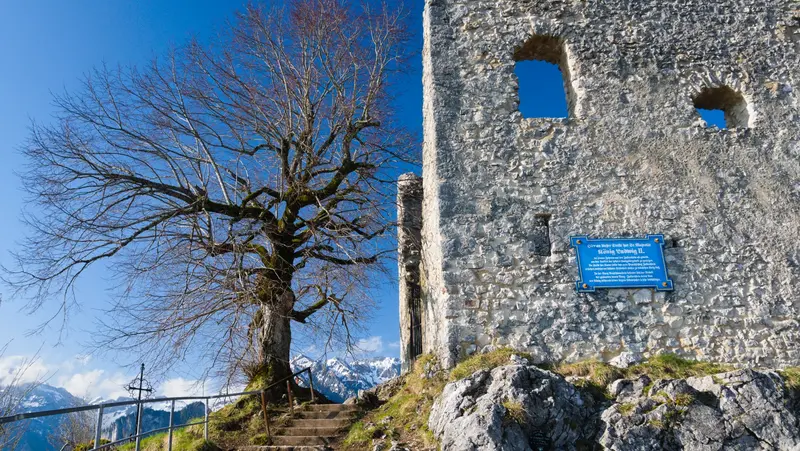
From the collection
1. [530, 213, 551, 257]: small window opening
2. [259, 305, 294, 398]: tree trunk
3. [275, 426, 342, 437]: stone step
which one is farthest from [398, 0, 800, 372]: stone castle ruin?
[259, 305, 294, 398]: tree trunk

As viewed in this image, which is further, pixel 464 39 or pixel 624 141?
pixel 464 39

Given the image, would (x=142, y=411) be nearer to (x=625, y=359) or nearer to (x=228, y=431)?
(x=228, y=431)

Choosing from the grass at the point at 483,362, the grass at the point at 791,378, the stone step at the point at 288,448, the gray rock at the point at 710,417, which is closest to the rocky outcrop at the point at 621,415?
the gray rock at the point at 710,417

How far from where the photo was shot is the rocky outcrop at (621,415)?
5211mm

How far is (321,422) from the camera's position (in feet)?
24.8

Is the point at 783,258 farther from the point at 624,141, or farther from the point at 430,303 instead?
the point at 430,303

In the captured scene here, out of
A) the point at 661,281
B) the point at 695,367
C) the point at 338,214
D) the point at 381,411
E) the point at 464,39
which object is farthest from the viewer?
the point at 338,214

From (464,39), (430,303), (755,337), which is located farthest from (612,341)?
(464,39)

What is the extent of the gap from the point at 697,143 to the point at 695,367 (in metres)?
3.19

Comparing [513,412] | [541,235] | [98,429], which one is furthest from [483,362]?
[98,429]

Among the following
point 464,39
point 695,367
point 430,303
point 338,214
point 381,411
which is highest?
point 464,39

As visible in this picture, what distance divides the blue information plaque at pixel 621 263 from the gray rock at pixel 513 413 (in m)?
1.58

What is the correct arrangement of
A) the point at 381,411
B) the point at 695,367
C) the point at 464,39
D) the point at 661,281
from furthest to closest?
the point at 464,39
the point at 381,411
the point at 661,281
the point at 695,367

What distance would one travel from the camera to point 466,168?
747cm
